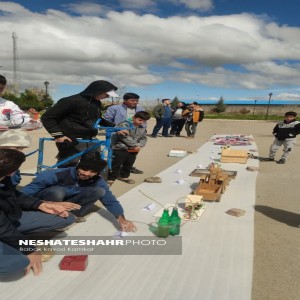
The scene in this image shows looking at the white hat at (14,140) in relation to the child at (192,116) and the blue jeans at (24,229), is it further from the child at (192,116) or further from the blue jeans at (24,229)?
the child at (192,116)

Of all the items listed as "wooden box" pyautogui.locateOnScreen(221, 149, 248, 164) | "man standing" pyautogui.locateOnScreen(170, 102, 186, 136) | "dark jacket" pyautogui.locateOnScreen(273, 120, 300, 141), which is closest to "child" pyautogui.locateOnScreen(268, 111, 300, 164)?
"dark jacket" pyautogui.locateOnScreen(273, 120, 300, 141)

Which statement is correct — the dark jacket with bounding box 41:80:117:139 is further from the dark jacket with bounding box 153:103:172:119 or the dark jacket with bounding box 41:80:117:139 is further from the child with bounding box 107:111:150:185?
the dark jacket with bounding box 153:103:172:119

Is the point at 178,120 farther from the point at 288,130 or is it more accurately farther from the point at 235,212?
the point at 235,212

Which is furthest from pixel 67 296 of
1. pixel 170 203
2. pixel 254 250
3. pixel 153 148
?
pixel 153 148

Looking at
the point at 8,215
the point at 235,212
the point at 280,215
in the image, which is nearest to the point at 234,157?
the point at 280,215

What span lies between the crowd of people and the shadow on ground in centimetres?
190

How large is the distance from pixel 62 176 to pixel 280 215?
284cm

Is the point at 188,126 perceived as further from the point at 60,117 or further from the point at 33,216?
the point at 33,216

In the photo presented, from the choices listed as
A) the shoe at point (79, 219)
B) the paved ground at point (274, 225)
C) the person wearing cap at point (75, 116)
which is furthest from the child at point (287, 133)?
the shoe at point (79, 219)

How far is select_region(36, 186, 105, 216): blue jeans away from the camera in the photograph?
365 centimetres

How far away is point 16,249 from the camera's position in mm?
2697

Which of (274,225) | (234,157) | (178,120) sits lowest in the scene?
(274,225)

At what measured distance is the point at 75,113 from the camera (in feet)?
15.6

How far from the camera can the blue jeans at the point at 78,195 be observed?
3650 millimetres
